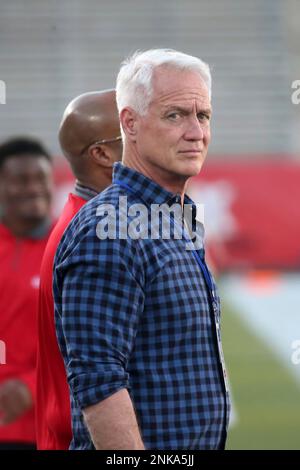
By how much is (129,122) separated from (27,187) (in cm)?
194

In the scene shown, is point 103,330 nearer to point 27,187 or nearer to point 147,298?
point 147,298

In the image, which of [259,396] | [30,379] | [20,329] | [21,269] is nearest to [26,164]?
[21,269]

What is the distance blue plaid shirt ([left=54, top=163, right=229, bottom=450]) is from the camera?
234cm

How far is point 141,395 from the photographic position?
2.41 meters

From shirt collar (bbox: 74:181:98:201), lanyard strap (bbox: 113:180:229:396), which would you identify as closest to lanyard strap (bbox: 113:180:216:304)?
lanyard strap (bbox: 113:180:229:396)

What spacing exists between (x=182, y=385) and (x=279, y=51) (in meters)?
17.4

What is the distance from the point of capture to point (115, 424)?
7.46ft

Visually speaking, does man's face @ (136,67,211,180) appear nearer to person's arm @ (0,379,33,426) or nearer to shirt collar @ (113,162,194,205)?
shirt collar @ (113,162,194,205)

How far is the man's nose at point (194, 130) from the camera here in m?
2.55

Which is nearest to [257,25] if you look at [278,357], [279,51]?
[279,51]

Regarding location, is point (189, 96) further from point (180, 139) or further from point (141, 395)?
point (141, 395)

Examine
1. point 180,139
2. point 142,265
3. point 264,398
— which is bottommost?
point 264,398

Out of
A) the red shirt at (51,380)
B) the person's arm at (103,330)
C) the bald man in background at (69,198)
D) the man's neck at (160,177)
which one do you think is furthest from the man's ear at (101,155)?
the person's arm at (103,330)

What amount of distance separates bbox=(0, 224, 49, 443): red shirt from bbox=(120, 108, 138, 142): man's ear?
5.41 feet
